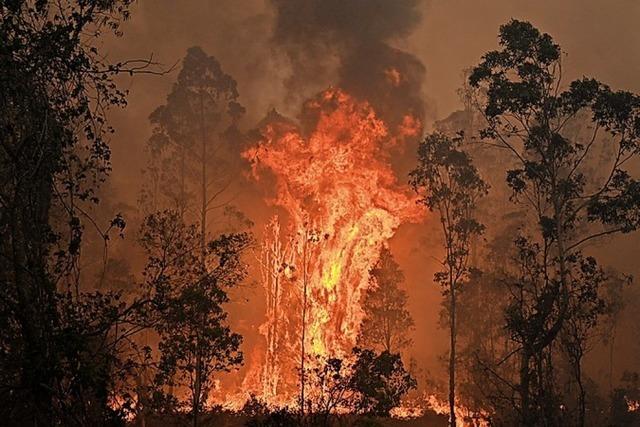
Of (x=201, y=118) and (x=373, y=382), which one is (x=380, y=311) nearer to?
(x=201, y=118)

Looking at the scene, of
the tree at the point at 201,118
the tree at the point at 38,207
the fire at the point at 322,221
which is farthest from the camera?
the fire at the point at 322,221

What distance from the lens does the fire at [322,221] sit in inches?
1409

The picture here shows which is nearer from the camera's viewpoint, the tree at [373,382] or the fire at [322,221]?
the tree at [373,382]

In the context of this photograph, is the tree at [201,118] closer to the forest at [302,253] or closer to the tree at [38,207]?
the forest at [302,253]

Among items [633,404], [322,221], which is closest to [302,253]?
[322,221]

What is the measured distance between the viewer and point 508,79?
21266 millimetres

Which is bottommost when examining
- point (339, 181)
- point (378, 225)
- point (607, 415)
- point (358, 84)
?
point (607, 415)

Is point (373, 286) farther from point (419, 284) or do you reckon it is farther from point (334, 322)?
point (419, 284)

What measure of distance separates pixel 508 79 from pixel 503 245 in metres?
25.1

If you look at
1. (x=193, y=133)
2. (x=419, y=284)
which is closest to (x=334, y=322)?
(x=193, y=133)

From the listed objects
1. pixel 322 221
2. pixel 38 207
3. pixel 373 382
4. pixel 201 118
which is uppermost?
pixel 201 118

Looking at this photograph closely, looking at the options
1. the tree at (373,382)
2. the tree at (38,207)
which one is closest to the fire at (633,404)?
the tree at (373,382)

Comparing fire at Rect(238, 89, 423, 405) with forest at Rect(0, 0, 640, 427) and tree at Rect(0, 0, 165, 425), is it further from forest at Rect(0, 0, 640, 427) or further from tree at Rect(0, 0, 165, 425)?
tree at Rect(0, 0, 165, 425)

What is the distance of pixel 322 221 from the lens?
125 feet
